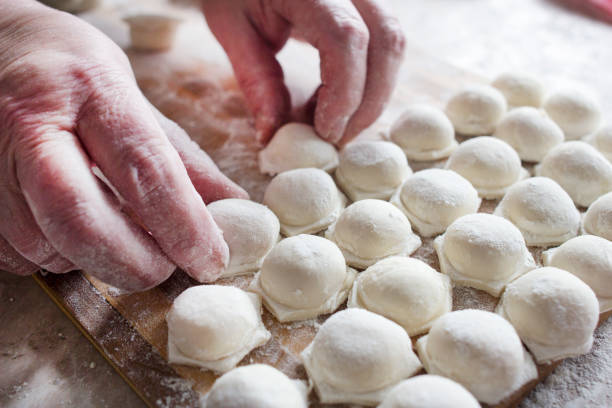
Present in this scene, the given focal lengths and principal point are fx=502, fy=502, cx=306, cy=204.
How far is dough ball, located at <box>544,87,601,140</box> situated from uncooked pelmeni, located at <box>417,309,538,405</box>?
1101 millimetres

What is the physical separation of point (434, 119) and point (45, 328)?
142 centimetres

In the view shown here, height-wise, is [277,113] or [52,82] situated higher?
[52,82]

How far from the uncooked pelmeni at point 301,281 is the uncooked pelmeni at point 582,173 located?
2.80 feet

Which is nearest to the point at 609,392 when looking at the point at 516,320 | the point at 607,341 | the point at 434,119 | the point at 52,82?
the point at 607,341

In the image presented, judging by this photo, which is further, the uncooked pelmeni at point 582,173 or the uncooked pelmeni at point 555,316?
the uncooked pelmeni at point 582,173

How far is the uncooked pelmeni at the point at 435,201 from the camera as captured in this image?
1534mm

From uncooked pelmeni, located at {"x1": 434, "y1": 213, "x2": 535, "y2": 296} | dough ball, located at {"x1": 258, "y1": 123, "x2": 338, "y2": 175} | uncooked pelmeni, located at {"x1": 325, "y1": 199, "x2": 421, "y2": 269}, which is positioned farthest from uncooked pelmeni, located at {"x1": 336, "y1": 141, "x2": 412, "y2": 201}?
uncooked pelmeni, located at {"x1": 434, "y1": 213, "x2": 535, "y2": 296}

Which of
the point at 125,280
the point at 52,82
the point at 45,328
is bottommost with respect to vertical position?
the point at 45,328

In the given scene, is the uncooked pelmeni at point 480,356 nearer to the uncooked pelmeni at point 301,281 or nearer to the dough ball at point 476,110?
the uncooked pelmeni at point 301,281

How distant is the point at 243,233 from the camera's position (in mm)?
1405

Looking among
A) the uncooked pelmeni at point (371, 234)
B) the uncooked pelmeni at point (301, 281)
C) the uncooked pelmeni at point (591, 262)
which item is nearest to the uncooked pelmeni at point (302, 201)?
the uncooked pelmeni at point (371, 234)

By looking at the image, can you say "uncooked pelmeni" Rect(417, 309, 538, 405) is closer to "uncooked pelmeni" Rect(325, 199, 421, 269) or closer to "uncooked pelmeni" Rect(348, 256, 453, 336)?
"uncooked pelmeni" Rect(348, 256, 453, 336)

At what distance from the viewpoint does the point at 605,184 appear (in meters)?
1.63

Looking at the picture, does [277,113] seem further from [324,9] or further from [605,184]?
[605,184]
